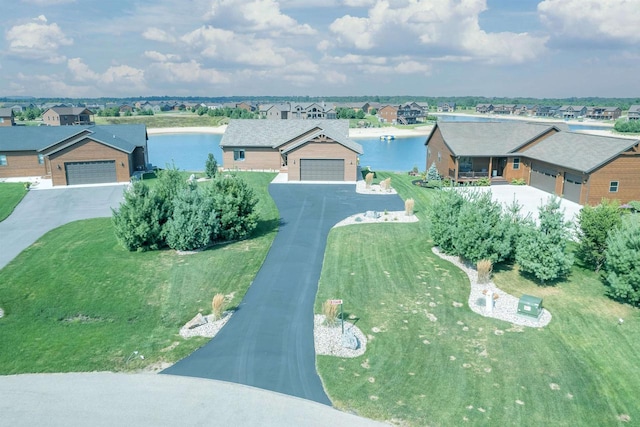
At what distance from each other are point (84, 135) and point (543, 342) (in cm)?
4004

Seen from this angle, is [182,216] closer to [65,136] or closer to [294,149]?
[294,149]

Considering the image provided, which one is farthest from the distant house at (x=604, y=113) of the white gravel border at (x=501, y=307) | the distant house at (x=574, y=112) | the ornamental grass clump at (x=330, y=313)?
the ornamental grass clump at (x=330, y=313)

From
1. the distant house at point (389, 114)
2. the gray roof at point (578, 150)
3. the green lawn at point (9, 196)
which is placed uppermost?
the distant house at point (389, 114)

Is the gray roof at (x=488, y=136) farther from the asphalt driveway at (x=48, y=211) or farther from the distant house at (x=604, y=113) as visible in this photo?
the distant house at (x=604, y=113)

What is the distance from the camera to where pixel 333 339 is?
49.0 feet

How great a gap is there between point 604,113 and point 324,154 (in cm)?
16132

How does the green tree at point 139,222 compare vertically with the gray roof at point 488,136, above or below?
below

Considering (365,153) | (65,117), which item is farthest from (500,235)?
(65,117)

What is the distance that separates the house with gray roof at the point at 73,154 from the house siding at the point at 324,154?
49.2 feet

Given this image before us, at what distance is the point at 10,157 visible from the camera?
43.6 metres

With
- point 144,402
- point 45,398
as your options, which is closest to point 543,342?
point 144,402

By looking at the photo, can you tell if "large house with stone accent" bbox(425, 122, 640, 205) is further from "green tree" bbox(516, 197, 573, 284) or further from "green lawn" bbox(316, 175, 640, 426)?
"green tree" bbox(516, 197, 573, 284)

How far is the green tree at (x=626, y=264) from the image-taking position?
56.5ft

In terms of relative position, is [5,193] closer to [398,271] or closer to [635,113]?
[398,271]
